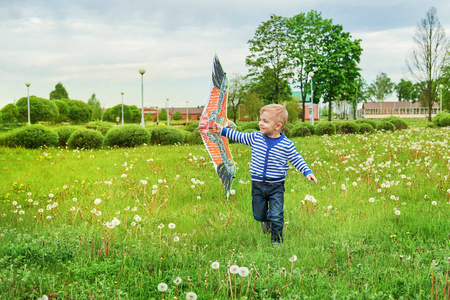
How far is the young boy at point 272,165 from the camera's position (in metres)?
4.54

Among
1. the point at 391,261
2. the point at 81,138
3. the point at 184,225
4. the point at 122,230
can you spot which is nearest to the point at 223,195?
the point at 184,225

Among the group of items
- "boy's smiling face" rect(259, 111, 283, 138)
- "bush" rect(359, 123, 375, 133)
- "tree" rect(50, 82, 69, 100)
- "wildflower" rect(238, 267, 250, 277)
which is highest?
"tree" rect(50, 82, 69, 100)

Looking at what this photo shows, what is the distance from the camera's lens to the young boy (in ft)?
14.9

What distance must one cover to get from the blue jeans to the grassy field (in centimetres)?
19

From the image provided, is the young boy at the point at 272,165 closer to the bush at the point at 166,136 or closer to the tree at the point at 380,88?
the bush at the point at 166,136

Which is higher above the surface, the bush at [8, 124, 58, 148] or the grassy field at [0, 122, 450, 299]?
the bush at [8, 124, 58, 148]

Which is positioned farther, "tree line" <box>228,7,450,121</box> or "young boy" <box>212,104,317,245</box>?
"tree line" <box>228,7,450,121</box>

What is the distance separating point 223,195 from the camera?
725 centimetres

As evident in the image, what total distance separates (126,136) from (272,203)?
13.7 m

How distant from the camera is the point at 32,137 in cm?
1644

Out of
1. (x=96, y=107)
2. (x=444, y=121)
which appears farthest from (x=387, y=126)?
(x=96, y=107)

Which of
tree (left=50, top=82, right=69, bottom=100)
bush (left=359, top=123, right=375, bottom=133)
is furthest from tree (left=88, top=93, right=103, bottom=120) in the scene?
bush (left=359, top=123, right=375, bottom=133)

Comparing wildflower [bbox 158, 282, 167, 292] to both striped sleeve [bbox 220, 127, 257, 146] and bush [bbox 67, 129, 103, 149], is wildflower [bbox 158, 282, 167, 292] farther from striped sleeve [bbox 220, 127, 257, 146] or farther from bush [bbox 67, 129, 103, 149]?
bush [bbox 67, 129, 103, 149]

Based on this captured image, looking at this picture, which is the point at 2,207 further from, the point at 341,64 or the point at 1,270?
the point at 341,64
